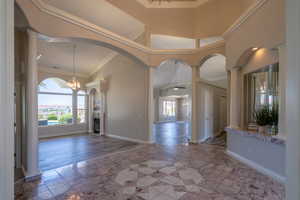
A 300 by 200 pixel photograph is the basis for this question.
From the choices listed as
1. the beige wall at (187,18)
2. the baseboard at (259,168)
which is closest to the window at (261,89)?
the baseboard at (259,168)

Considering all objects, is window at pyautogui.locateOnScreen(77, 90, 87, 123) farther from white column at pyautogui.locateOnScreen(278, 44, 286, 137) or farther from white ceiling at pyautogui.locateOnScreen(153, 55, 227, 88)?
white column at pyautogui.locateOnScreen(278, 44, 286, 137)

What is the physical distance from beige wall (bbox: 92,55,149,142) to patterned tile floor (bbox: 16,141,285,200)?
6.49ft

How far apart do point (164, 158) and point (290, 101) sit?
3.56 meters

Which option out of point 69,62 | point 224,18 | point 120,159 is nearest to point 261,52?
point 224,18

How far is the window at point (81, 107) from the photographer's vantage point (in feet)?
26.3

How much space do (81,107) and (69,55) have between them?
2997 mm

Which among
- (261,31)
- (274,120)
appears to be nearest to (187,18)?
(261,31)

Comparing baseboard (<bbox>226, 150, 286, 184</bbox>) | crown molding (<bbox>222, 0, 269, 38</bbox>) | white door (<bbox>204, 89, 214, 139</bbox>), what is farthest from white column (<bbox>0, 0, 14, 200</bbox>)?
white door (<bbox>204, 89, 214, 139</bbox>)

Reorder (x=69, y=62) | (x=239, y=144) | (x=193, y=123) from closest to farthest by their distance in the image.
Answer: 1. (x=239, y=144)
2. (x=193, y=123)
3. (x=69, y=62)

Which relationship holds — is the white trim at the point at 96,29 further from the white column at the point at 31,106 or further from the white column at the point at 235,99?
the white column at the point at 235,99

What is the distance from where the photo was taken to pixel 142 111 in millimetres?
5527

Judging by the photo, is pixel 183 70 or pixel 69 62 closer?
pixel 69 62

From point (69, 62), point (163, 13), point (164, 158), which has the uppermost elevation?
point (163, 13)

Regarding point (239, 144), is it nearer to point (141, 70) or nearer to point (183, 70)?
point (141, 70)
